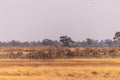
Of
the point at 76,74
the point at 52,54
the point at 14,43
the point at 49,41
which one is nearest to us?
the point at 76,74

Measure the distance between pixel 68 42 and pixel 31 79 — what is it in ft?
291

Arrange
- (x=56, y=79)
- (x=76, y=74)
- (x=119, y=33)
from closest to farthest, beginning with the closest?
(x=56, y=79) < (x=76, y=74) < (x=119, y=33)

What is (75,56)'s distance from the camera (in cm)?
5403

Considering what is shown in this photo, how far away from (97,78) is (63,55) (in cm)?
2941

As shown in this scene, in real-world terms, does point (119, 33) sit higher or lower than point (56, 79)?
higher

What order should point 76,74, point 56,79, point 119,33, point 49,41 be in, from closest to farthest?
point 56,79, point 76,74, point 119,33, point 49,41

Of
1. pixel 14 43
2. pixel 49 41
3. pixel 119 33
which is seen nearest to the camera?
pixel 119 33

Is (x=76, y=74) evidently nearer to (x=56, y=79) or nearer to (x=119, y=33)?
(x=56, y=79)

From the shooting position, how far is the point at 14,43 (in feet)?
578

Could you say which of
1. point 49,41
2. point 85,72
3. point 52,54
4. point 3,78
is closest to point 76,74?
point 85,72

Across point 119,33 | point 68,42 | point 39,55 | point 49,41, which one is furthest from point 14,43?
point 39,55

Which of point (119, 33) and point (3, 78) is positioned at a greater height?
point (119, 33)

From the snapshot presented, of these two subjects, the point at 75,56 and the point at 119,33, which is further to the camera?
the point at 119,33

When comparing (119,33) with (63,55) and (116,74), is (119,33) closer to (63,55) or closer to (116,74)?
(63,55)
